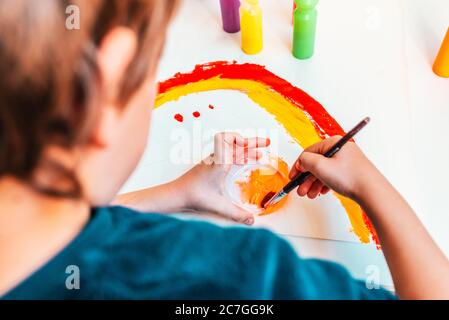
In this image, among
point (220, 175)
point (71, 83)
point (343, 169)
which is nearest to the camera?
point (71, 83)

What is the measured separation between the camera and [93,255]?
50 centimetres

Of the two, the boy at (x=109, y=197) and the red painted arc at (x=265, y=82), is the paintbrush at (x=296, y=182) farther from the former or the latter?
the red painted arc at (x=265, y=82)

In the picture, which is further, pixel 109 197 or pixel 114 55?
pixel 109 197

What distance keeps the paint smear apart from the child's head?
1.00ft

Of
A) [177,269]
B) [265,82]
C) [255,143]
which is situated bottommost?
[177,269]

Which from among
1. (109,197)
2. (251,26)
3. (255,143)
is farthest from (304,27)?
(109,197)

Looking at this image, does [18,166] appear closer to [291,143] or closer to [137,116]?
[137,116]

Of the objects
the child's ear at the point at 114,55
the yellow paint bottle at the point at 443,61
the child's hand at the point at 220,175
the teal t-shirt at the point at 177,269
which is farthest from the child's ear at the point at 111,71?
the yellow paint bottle at the point at 443,61

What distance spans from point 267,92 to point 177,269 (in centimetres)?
42

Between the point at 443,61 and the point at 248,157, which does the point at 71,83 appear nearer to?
the point at 248,157

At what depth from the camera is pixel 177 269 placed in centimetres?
51

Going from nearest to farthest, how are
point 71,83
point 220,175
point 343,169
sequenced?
point 71,83
point 343,169
point 220,175

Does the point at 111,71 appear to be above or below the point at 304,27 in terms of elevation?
below

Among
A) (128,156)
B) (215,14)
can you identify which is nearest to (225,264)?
(128,156)
